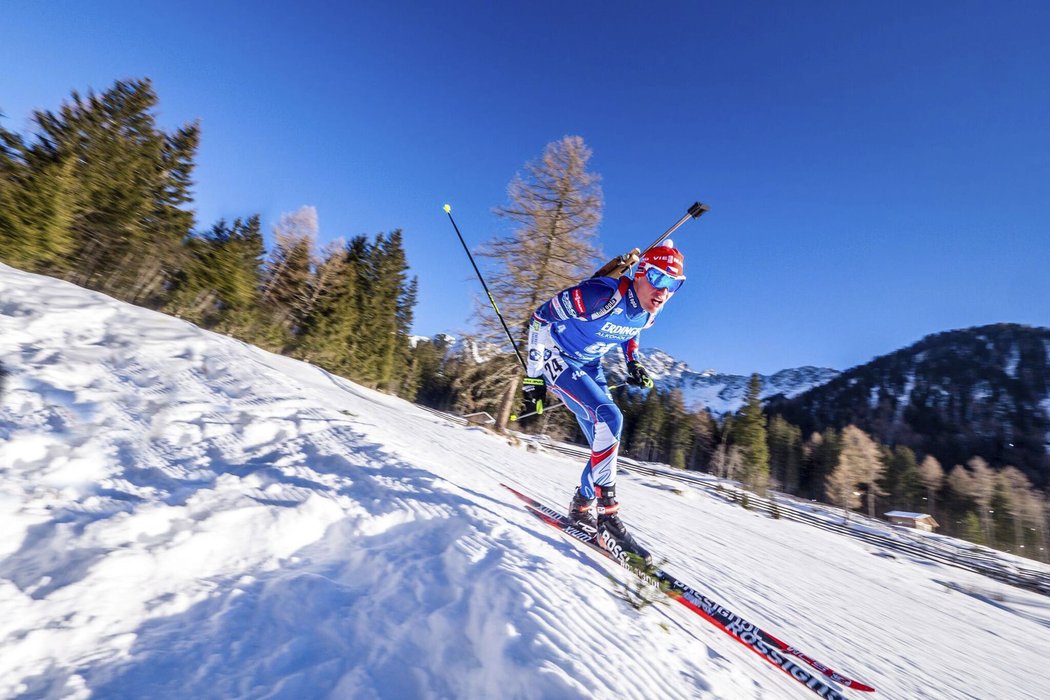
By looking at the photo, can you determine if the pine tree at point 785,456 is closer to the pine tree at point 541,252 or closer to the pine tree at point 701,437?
the pine tree at point 701,437

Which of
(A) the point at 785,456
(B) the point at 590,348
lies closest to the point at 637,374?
(B) the point at 590,348

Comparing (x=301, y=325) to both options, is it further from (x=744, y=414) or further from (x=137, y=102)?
(x=744, y=414)

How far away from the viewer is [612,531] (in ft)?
12.4

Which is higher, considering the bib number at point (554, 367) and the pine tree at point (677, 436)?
the pine tree at point (677, 436)

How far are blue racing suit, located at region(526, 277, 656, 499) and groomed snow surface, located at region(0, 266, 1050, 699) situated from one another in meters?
0.94

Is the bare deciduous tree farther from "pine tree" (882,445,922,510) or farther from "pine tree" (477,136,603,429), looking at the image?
"pine tree" (477,136,603,429)

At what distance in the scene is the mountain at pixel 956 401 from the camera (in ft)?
325

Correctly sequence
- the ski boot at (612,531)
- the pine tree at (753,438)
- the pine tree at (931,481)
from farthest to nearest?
the pine tree at (931,481)
the pine tree at (753,438)
the ski boot at (612,531)

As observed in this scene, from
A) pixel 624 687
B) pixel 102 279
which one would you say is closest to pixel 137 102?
pixel 102 279

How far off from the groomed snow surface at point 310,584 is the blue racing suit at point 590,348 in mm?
936

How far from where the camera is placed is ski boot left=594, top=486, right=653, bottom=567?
11.9 ft

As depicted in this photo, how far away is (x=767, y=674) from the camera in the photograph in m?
2.53

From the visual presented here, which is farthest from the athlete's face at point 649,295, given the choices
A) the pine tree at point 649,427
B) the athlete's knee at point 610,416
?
the pine tree at point 649,427

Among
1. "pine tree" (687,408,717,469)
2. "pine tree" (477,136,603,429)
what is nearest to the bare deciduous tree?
"pine tree" (687,408,717,469)
